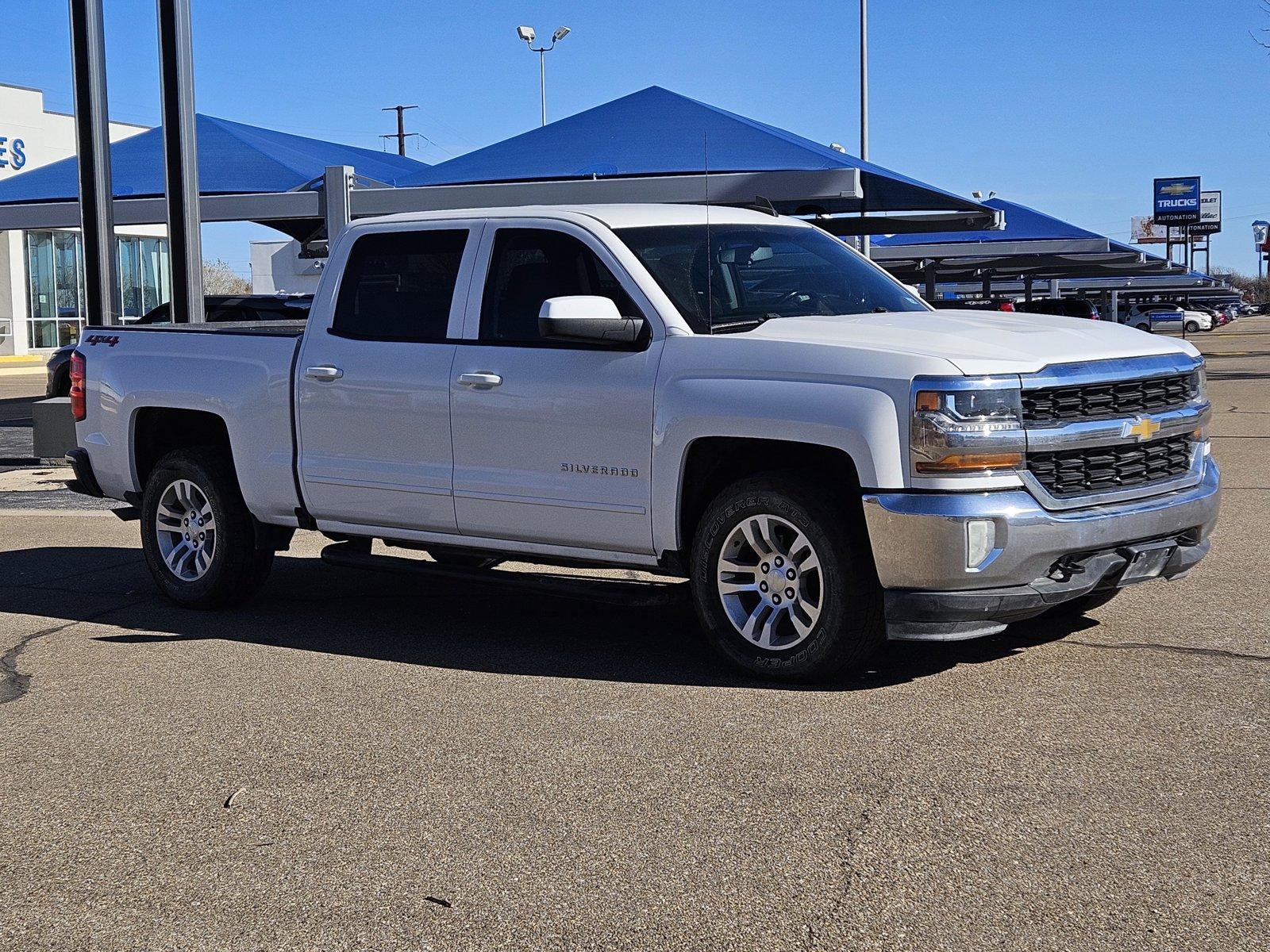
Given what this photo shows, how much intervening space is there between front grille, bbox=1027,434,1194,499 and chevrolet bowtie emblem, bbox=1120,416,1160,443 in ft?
0.14

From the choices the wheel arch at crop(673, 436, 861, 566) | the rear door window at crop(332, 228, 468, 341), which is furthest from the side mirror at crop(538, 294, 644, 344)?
the rear door window at crop(332, 228, 468, 341)

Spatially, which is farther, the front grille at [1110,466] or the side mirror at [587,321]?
the side mirror at [587,321]

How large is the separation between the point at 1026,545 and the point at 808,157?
45.0 ft

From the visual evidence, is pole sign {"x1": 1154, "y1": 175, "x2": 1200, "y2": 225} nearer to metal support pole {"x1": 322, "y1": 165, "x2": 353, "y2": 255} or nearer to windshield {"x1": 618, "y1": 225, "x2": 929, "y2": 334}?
metal support pole {"x1": 322, "y1": 165, "x2": 353, "y2": 255}

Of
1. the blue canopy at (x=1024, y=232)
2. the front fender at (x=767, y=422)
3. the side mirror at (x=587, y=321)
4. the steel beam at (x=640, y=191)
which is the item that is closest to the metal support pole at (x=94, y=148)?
the steel beam at (x=640, y=191)

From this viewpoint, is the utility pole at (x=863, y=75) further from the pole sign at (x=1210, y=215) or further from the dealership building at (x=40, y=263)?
the pole sign at (x=1210, y=215)

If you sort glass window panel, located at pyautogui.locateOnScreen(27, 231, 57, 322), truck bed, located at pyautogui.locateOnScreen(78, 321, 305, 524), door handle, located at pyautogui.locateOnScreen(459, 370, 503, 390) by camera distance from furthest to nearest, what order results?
glass window panel, located at pyautogui.locateOnScreen(27, 231, 57, 322)
truck bed, located at pyautogui.locateOnScreen(78, 321, 305, 524)
door handle, located at pyautogui.locateOnScreen(459, 370, 503, 390)

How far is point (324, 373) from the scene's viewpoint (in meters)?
7.36

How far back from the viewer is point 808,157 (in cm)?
1870

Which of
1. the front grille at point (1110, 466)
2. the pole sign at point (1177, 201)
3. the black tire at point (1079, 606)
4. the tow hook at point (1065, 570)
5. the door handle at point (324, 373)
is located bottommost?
the black tire at point (1079, 606)

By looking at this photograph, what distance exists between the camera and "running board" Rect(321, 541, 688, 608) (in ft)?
21.3

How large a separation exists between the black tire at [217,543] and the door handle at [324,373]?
97 cm

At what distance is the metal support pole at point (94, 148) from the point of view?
15961 mm

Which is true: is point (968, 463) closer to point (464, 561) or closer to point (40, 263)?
point (464, 561)
